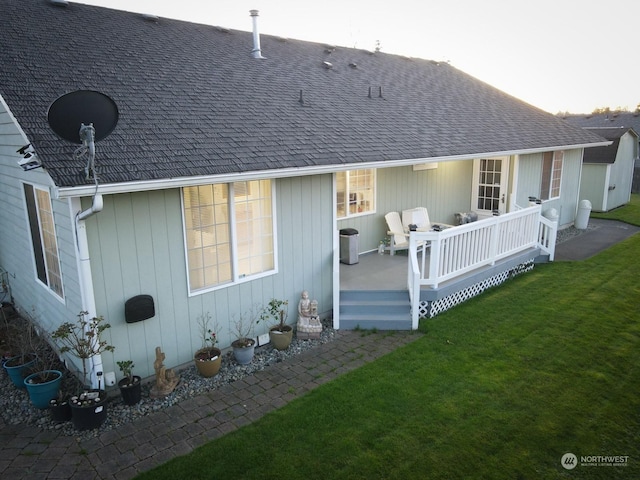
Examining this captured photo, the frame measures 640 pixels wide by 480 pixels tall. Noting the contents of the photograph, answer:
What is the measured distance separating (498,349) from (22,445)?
6.52 metres

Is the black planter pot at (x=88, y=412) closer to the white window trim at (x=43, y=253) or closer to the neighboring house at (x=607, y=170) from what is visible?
the white window trim at (x=43, y=253)

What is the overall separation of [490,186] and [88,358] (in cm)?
1137

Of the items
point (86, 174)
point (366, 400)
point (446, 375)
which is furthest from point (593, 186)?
point (86, 174)

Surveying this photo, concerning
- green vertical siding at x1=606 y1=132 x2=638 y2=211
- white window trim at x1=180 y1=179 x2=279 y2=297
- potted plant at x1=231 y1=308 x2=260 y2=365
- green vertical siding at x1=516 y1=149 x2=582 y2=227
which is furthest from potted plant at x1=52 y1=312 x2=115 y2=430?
green vertical siding at x1=606 y1=132 x2=638 y2=211

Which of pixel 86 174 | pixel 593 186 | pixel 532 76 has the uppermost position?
pixel 532 76

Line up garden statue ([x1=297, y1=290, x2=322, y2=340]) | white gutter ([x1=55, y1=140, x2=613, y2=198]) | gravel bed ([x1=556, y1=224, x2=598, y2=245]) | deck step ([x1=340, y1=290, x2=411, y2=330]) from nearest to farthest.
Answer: white gutter ([x1=55, y1=140, x2=613, y2=198])
garden statue ([x1=297, y1=290, x2=322, y2=340])
deck step ([x1=340, y1=290, x2=411, y2=330])
gravel bed ([x1=556, y1=224, x2=598, y2=245])

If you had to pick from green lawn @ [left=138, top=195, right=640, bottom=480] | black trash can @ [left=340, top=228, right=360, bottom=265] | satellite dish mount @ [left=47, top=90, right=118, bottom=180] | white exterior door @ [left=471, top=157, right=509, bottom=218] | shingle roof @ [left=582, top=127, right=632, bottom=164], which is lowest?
green lawn @ [left=138, top=195, right=640, bottom=480]

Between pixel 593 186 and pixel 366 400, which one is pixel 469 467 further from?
pixel 593 186

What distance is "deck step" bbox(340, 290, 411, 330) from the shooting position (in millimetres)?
7883

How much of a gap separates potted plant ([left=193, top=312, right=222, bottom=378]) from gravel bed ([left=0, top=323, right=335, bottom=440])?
5.4 inches

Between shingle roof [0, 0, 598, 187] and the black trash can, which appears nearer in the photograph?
shingle roof [0, 0, 598, 187]

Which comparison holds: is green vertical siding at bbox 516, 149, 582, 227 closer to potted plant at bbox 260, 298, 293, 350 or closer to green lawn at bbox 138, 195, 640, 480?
green lawn at bbox 138, 195, 640, 480

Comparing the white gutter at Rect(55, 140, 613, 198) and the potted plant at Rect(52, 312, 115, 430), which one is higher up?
the white gutter at Rect(55, 140, 613, 198)

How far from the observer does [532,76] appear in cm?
2569
